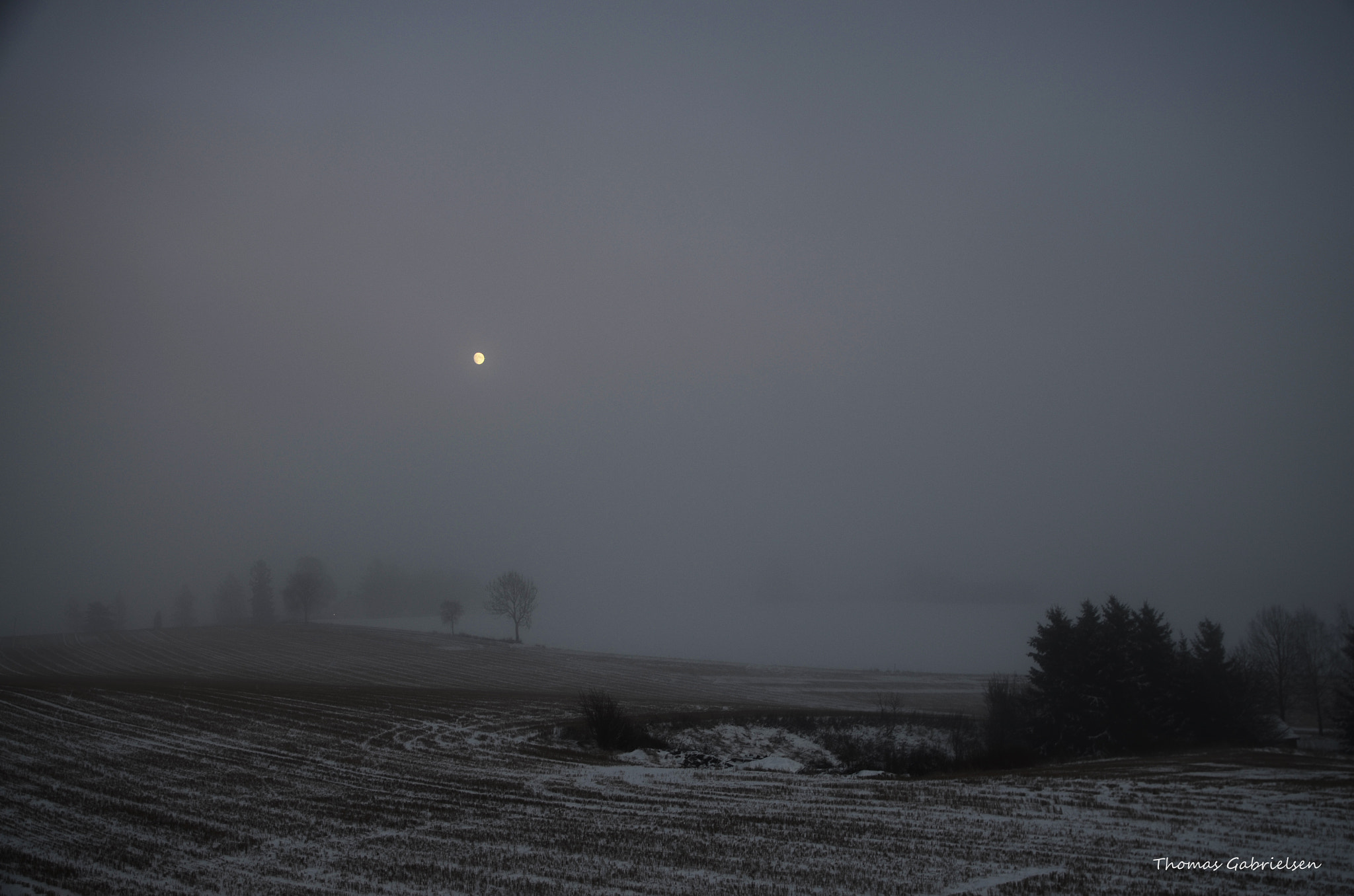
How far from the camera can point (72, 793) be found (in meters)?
19.1

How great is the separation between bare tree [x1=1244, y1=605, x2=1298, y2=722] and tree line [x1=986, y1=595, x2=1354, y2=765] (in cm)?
1969

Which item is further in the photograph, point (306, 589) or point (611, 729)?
point (306, 589)

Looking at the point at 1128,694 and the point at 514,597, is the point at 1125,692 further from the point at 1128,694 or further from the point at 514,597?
the point at 514,597

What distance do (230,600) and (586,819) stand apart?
176948mm

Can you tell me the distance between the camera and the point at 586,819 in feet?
58.5

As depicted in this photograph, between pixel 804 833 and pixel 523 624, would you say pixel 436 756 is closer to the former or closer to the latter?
pixel 804 833

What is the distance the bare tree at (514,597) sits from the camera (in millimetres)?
107500

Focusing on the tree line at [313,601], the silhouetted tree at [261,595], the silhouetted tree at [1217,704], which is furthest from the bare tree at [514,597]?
the silhouetted tree at [1217,704]

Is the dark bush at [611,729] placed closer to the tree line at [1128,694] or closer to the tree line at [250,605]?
the tree line at [1128,694]

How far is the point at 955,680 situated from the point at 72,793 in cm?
7644

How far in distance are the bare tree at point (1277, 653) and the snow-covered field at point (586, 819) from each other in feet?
134

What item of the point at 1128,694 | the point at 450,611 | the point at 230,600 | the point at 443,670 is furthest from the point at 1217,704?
the point at 230,600

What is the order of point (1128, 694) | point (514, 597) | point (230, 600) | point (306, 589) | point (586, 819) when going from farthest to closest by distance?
point (230, 600) → point (306, 589) → point (514, 597) → point (1128, 694) → point (586, 819)

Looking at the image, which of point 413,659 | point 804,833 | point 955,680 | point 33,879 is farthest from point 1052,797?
point 413,659
